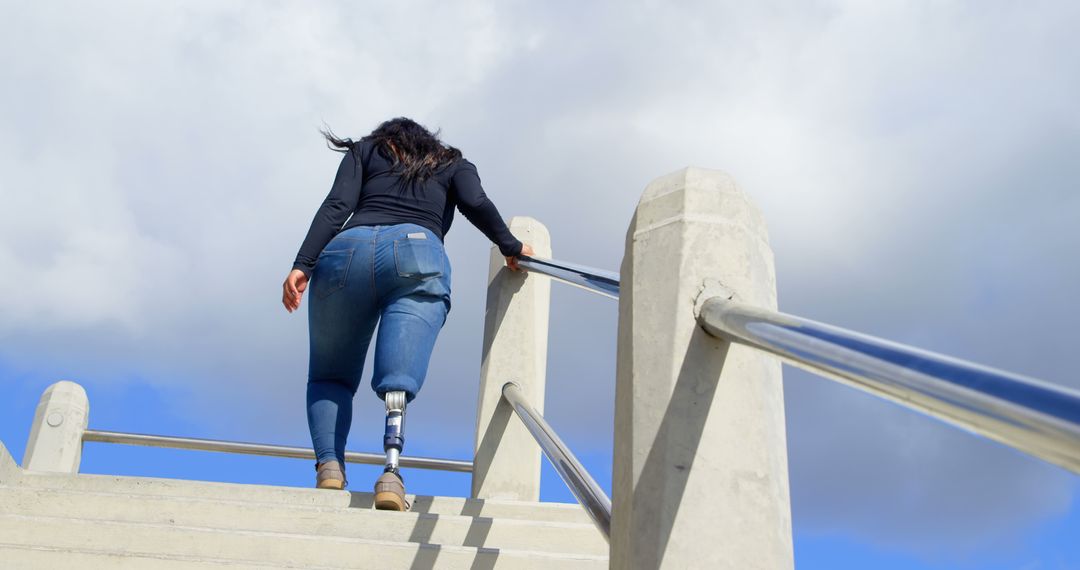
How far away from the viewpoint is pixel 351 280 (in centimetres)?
410

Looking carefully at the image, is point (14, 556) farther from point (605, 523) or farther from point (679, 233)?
point (679, 233)

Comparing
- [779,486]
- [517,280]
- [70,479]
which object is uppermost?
[517,280]

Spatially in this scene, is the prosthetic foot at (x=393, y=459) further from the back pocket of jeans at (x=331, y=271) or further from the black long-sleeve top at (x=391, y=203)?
the black long-sleeve top at (x=391, y=203)

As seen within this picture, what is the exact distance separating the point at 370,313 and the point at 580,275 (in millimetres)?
1725

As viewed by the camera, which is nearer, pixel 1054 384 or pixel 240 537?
pixel 1054 384

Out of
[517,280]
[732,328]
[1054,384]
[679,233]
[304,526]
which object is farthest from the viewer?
[517,280]

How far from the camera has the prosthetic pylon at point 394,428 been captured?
380 centimetres

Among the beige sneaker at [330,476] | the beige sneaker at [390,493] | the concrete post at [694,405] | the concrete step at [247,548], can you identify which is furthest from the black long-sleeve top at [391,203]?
the concrete post at [694,405]

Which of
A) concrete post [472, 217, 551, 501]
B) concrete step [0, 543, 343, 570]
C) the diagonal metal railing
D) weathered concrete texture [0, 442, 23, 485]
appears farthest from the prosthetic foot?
the diagonal metal railing

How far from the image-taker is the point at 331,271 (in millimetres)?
4129

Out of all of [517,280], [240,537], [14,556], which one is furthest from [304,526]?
[517,280]

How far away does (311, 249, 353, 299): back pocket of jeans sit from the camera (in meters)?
4.11

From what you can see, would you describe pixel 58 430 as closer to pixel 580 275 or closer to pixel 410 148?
pixel 410 148

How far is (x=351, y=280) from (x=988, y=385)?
11.3 feet
